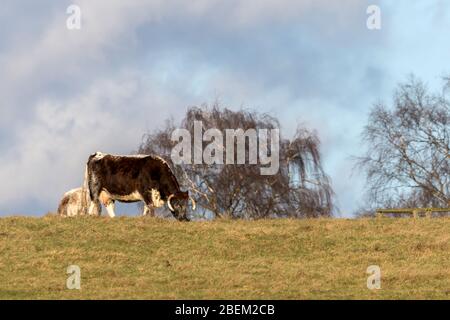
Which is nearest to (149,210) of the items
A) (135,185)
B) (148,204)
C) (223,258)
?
(148,204)

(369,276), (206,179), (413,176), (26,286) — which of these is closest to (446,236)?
(369,276)

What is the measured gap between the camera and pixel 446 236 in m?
29.5

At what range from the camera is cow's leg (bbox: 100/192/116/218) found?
33.9m

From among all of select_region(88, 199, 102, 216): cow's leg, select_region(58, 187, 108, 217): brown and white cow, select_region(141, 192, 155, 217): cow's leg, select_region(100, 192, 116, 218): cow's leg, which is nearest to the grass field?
select_region(141, 192, 155, 217): cow's leg

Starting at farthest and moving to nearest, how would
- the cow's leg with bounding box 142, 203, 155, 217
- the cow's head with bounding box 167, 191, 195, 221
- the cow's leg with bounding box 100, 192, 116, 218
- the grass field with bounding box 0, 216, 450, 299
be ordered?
the cow's leg with bounding box 100, 192, 116, 218
the cow's leg with bounding box 142, 203, 155, 217
the cow's head with bounding box 167, 191, 195, 221
the grass field with bounding box 0, 216, 450, 299

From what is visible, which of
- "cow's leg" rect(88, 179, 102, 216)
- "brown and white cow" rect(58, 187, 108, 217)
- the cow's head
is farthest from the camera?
"brown and white cow" rect(58, 187, 108, 217)

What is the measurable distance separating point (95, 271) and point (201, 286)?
12.4ft

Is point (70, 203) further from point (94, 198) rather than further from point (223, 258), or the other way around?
point (223, 258)

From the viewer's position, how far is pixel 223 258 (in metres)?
26.4

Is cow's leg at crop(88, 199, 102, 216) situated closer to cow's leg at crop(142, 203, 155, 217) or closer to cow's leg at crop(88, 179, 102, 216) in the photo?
cow's leg at crop(88, 179, 102, 216)

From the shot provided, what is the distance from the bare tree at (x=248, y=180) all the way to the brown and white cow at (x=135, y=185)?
18255mm

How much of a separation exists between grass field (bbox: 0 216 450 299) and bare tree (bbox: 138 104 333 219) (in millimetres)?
19670
